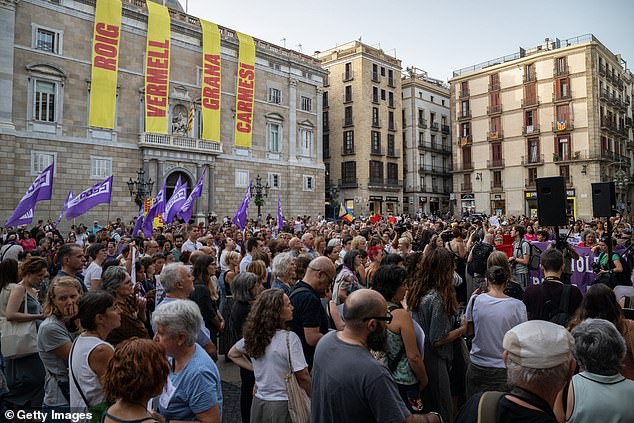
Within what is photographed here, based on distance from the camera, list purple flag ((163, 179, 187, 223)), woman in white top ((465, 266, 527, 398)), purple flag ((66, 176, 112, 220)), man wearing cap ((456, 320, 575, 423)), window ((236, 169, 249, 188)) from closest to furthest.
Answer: man wearing cap ((456, 320, 575, 423)), woman in white top ((465, 266, 527, 398)), purple flag ((66, 176, 112, 220)), purple flag ((163, 179, 187, 223)), window ((236, 169, 249, 188))

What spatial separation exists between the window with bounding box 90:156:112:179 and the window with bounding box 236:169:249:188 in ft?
27.5

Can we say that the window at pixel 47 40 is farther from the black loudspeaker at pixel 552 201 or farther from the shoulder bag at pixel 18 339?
the black loudspeaker at pixel 552 201

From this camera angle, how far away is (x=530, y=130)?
40.7 meters

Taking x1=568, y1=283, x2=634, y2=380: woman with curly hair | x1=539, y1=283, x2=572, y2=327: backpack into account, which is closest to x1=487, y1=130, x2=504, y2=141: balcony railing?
x1=539, y1=283, x2=572, y2=327: backpack

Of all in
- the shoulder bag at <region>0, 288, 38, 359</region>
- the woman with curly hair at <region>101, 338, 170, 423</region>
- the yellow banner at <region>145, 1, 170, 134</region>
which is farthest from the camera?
the yellow banner at <region>145, 1, 170, 134</region>

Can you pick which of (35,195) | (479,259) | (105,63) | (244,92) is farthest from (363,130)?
(479,259)

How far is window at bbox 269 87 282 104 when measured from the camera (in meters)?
31.6

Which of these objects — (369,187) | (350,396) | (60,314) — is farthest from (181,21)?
(350,396)

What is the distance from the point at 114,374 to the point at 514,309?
318 centimetres

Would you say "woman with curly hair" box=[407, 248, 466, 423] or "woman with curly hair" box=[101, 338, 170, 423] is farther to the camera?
"woman with curly hair" box=[407, 248, 466, 423]

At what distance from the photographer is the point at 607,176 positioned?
38.1m

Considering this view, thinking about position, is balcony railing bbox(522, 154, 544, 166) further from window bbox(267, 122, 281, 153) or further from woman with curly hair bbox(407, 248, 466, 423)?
woman with curly hair bbox(407, 248, 466, 423)

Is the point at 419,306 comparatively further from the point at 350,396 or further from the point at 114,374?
the point at 114,374

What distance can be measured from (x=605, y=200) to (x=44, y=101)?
80.7ft
